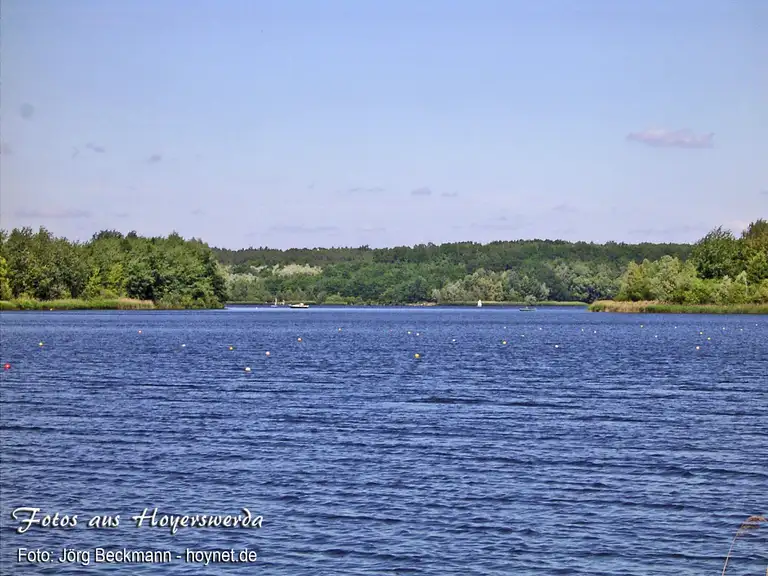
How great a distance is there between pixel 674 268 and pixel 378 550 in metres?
161

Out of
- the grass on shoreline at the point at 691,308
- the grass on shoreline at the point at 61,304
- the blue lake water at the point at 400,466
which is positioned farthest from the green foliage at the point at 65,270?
the blue lake water at the point at 400,466

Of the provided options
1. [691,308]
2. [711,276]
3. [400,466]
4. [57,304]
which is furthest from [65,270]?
[400,466]

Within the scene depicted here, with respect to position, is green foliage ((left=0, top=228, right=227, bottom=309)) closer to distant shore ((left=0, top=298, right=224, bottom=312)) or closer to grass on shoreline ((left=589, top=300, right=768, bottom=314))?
distant shore ((left=0, top=298, right=224, bottom=312))

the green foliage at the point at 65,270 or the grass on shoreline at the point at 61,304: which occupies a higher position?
the green foliage at the point at 65,270

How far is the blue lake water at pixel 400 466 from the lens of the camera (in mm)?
21578

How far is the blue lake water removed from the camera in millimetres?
21578

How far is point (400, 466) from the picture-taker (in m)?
29.7

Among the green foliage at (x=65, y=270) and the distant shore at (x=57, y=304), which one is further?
the distant shore at (x=57, y=304)

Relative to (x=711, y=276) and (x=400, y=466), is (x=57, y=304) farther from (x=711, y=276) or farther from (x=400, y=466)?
(x=400, y=466)

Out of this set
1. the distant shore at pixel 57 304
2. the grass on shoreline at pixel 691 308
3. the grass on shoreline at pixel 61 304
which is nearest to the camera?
the grass on shoreline at pixel 691 308

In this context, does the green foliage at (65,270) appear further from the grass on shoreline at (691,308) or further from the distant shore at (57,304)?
the grass on shoreline at (691,308)

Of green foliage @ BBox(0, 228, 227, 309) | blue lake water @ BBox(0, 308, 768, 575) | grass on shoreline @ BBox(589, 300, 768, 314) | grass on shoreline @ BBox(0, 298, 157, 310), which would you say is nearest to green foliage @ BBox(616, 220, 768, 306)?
grass on shoreline @ BBox(589, 300, 768, 314)

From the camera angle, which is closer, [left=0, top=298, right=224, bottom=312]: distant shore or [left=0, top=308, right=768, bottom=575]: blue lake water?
[left=0, top=308, right=768, bottom=575]: blue lake water

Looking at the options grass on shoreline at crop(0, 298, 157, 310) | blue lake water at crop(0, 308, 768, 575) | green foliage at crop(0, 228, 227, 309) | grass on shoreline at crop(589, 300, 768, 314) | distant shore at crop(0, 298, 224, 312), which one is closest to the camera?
blue lake water at crop(0, 308, 768, 575)
